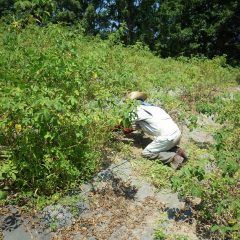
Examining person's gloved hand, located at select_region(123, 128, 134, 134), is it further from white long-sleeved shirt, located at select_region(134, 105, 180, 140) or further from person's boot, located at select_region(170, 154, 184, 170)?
person's boot, located at select_region(170, 154, 184, 170)

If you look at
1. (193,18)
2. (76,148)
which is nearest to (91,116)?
(76,148)

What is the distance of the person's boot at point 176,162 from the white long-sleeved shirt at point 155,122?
27cm

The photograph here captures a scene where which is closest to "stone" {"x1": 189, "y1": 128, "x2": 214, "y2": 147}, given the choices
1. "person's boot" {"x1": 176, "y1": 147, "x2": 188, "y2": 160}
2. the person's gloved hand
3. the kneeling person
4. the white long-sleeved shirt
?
"person's boot" {"x1": 176, "y1": 147, "x2": 188, "y2": 160}

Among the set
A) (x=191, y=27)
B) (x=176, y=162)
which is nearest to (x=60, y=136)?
(x=176, y=162)

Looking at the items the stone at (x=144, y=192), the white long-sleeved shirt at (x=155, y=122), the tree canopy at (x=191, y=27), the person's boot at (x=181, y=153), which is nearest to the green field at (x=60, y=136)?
the stone at (x=144, y=192)

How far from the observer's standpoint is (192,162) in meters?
5.32

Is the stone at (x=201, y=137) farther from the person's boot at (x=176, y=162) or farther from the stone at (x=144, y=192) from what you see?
the stone at (x=144, y=192)

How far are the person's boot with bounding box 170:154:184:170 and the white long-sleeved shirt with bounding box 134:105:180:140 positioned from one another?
27 cm

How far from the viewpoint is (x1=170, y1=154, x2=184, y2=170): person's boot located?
16.5ft

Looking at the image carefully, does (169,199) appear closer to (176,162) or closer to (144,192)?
(144,192)

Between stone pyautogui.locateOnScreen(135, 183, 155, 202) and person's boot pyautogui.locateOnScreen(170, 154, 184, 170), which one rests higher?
person's boot pyautogui.locateOnScreen(170, 154, 184, 170)

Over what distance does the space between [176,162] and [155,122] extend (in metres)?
0.62

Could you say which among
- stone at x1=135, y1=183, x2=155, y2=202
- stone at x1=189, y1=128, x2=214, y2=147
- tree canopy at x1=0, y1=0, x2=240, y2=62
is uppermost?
tree canopy at x1=0, y1=0, x2=240, y2=62

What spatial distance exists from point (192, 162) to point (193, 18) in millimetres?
14380
